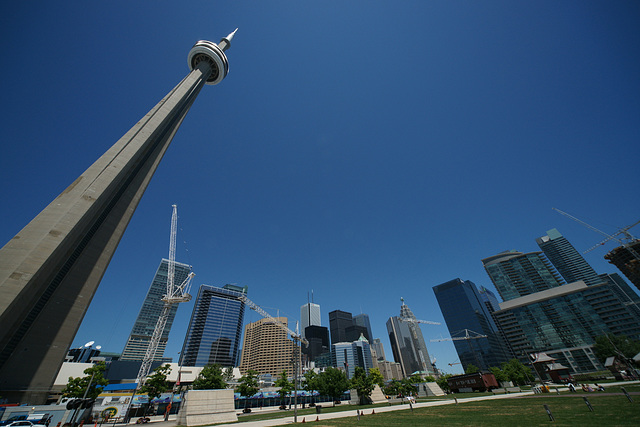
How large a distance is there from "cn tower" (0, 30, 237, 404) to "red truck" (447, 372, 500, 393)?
8546 centimetres

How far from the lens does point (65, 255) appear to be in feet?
90.8

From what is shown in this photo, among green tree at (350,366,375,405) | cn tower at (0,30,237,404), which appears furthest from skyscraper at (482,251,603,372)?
cn tower at (0,30,237,404)

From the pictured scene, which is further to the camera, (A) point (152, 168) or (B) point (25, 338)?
(A) point (152, 168)

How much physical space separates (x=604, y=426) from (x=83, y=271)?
60113 mm

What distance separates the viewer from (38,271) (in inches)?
789

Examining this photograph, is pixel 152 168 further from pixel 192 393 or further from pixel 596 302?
pixel 596 302

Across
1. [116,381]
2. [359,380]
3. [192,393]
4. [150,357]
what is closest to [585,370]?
[359,380]

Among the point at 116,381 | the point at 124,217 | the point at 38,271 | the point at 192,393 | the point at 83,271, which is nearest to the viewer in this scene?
the point at 38,271

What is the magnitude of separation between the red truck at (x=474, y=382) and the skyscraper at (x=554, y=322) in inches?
3079

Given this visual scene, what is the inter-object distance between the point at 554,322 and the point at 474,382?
11458cm

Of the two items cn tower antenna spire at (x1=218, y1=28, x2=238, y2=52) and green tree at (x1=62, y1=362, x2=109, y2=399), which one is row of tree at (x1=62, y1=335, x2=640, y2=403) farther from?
cn tower antenna spire at (x1=218, y1=28, x2=238, y2=52)

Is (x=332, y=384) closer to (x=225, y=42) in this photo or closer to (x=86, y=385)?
(x=86, y=385)

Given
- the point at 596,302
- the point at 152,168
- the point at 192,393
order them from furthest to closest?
the point at 596,302 → the point at 152,168 → the point at 192,393

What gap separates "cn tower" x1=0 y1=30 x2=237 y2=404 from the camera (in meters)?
20.3
